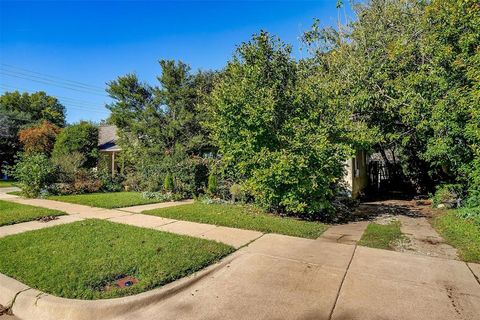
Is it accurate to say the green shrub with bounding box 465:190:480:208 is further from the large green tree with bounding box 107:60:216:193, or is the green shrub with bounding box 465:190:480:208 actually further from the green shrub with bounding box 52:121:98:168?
the green shrub with bounding box 52:121:98:168

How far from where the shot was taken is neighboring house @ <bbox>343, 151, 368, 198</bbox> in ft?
36.8

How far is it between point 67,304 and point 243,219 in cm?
461

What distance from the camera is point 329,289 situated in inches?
138

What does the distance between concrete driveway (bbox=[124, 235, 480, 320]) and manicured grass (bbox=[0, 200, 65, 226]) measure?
544 centimetres

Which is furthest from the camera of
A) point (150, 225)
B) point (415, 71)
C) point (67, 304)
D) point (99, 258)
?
point (415, 71)

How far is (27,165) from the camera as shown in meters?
11.1

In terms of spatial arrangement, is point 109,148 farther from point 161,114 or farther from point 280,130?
point 280,130

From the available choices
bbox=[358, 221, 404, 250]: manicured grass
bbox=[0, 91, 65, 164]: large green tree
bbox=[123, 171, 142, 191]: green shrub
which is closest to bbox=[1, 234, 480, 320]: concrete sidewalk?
bbox=[358, 221, 404, 250]: manicured grass

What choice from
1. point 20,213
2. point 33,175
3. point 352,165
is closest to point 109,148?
point 33,175

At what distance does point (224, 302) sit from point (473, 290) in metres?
2.96

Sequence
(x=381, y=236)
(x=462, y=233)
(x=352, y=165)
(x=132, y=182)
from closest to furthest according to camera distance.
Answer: (x=381, y=236)
(x=462, y=233)
(x=352, y=165)
(x=132, y=182)

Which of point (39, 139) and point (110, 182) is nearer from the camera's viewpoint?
point (110, 182)

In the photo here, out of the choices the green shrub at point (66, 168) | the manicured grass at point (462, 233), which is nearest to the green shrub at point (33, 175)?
the green shrub at point (66, 168)

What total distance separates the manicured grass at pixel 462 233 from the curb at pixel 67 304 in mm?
4732
